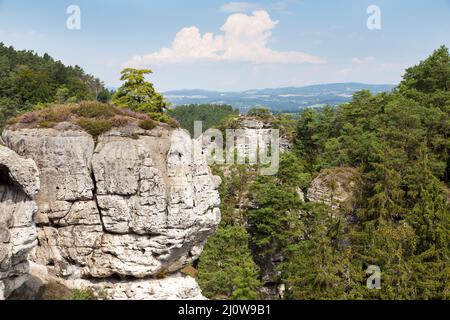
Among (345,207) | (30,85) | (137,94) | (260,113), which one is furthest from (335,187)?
(30,85)

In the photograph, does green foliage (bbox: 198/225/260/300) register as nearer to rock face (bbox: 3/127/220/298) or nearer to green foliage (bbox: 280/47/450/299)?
green foliage (bbox: 280/47/450/299)

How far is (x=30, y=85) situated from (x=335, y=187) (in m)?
45.6

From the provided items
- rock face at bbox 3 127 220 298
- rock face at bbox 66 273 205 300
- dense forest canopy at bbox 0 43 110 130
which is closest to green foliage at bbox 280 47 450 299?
rock face at bbox 66 273 205 300

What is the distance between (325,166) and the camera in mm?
41938

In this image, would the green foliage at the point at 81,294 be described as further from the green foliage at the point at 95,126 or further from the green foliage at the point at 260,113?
the green foliage at the point at 260,113

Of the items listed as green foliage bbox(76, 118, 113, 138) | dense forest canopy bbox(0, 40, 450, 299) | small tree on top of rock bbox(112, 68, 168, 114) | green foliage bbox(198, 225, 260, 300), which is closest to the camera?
green foliage bbox(76, 118, 113, 138)

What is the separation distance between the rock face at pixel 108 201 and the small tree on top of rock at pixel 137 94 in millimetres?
14817

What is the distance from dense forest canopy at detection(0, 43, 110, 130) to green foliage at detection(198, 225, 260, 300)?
1142 inches

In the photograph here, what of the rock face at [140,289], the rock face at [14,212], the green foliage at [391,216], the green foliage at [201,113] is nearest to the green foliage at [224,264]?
the green foliage at [391,216]

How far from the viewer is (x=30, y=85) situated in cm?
6166

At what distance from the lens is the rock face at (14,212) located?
16922mm

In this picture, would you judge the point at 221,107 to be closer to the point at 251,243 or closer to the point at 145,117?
the point at 251,243

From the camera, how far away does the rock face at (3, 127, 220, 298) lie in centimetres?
2066

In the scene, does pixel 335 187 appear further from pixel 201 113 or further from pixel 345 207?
pixel 201 113
